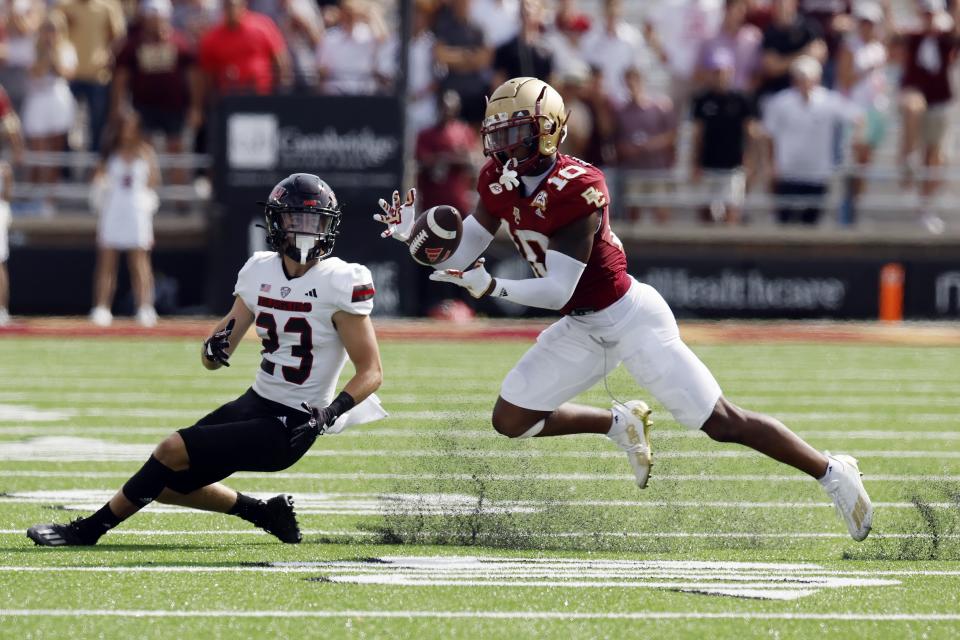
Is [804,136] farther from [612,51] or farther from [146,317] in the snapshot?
[146,317]

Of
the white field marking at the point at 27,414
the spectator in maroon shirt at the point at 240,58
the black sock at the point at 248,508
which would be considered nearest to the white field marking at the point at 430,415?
the white field marking at the point at 27,414

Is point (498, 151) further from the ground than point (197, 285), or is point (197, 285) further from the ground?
point (498, 151)

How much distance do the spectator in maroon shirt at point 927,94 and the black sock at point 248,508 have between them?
1163cm

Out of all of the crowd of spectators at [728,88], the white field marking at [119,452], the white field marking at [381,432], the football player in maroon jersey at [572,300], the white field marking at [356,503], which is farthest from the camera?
the crowd of spectators at [728,88]

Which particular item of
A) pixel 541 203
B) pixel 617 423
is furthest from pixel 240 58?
pixel 541 203

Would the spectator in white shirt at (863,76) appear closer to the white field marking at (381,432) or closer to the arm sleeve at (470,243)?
the white field marking at (381,432)

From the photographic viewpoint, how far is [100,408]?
32.2ft

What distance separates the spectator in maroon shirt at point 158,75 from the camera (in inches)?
601

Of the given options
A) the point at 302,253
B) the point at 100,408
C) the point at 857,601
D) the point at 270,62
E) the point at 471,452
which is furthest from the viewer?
the point at 270,62

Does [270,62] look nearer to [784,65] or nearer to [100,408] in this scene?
[784,65]

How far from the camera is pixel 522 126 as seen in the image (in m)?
6.10

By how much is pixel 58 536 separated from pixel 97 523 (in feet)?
0.44

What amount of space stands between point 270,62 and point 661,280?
4152mm

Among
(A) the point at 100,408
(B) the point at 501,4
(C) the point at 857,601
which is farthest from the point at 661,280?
(C) the point at 857,601
